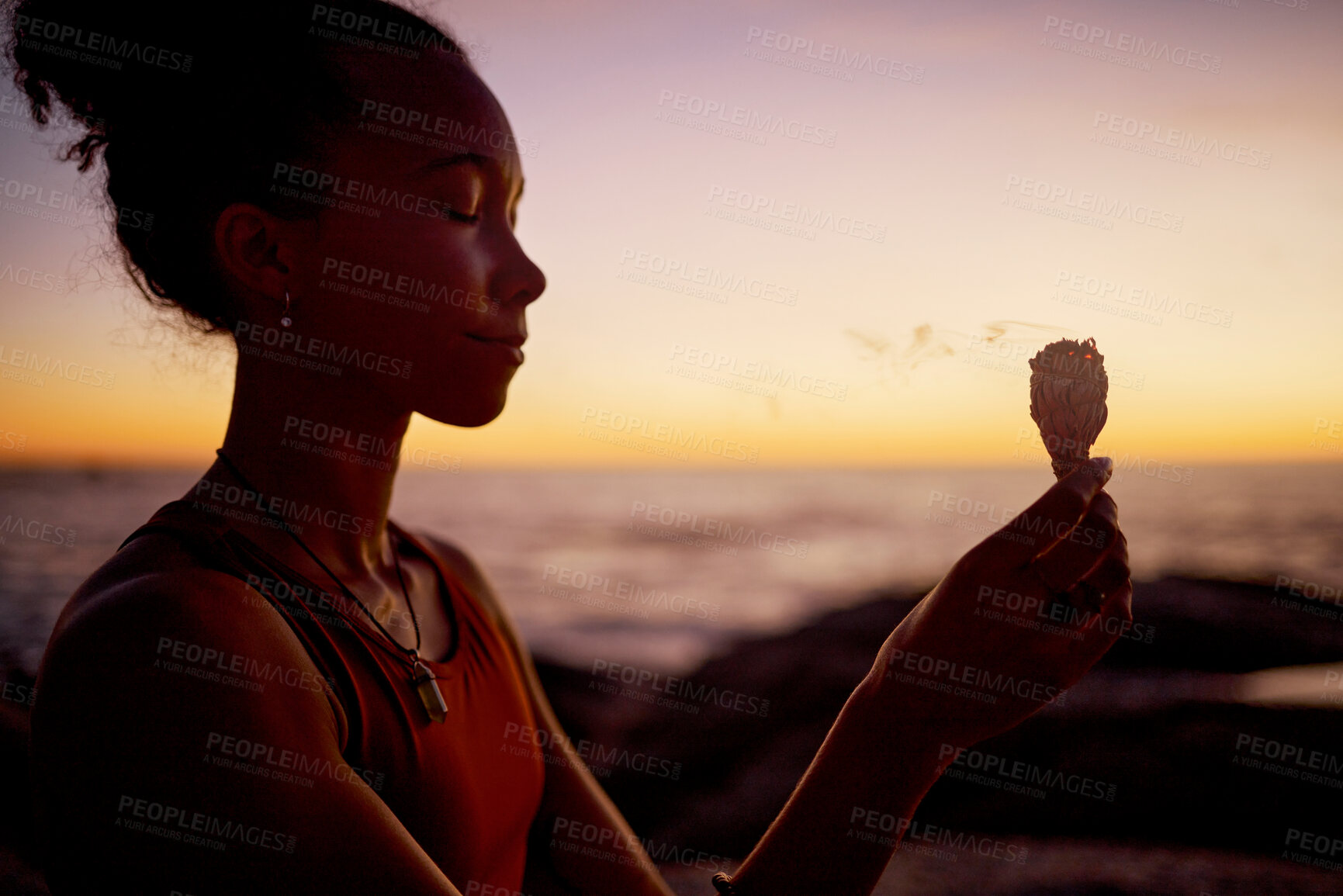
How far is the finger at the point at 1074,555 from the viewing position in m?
1.43

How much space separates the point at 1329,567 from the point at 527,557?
15796mm

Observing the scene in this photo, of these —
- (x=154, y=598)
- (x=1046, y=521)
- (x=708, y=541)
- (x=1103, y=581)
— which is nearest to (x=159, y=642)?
(x=154, y=598)

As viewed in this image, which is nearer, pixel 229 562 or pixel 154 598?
pixel 154 598

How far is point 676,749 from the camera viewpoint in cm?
745

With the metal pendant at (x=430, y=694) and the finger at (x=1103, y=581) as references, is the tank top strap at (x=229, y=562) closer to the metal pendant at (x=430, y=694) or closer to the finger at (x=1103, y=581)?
the metal pendant at (x=430, y=694)

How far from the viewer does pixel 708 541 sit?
22.0 metres

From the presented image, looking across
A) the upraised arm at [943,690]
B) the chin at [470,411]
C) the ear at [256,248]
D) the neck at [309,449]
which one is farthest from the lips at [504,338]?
the upraised arm at [943,690]

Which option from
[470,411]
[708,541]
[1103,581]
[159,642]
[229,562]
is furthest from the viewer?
[708,541]

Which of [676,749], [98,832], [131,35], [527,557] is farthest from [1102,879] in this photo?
[527,557]

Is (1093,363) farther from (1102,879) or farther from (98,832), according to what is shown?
(1102,879)

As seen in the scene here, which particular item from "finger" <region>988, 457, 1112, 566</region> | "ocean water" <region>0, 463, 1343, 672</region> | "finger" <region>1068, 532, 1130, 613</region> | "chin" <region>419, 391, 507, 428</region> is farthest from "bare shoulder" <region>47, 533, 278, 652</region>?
"ocean water" <region>0, 463, 1343, 672</region>

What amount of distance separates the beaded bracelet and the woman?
0.01 m

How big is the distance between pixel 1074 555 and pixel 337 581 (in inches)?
58.2

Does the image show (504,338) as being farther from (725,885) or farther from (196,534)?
(725,885)
